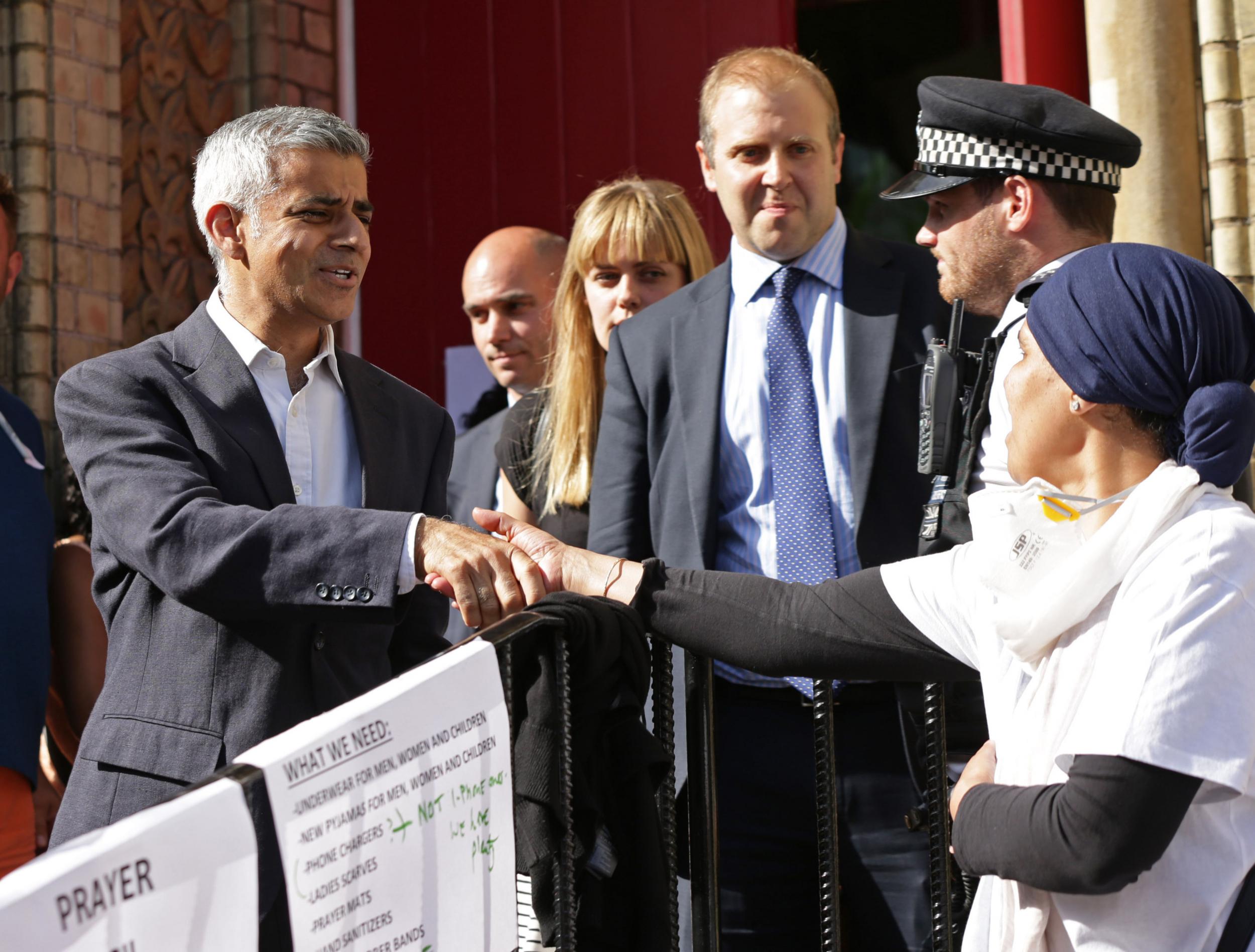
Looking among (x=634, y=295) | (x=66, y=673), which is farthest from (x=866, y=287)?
(x=66, y=673)

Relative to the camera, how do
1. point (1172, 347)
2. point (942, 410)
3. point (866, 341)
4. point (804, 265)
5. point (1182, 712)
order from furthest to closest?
point (804, 265) → point (866, 341) → point (942, 410) → point (1172, 347) → point (1182, 712)

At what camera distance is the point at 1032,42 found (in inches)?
185

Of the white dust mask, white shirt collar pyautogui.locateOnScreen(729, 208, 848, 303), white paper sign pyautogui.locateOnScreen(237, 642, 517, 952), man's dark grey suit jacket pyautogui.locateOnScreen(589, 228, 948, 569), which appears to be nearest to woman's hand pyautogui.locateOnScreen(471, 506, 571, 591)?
man's dark grey suit jacket pyautogui.locateOnScreen(589, 228, 948, 569)

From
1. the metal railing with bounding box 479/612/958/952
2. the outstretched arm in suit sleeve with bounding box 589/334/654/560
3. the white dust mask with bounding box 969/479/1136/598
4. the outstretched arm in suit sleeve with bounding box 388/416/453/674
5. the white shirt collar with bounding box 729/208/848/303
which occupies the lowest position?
the metal railing with bounding box 479/612/958/952

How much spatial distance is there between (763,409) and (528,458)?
0.92 m

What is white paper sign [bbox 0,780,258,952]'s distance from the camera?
1239 mm

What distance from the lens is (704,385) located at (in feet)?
10.3

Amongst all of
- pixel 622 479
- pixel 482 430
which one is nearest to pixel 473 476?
pixel 482 430

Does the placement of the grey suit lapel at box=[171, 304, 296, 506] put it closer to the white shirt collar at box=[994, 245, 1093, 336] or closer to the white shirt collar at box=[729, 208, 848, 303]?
the white shirt collar at box=[729, 208, 848, 303]

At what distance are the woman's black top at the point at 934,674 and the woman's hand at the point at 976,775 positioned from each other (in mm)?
55

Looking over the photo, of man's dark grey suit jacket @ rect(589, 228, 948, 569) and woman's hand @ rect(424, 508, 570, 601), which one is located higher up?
man's dark grey suit jacket @ rect(589, 228, 948, 569)

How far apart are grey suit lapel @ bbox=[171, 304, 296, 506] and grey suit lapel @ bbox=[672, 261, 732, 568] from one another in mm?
896

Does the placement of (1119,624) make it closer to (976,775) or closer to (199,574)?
(976,775)

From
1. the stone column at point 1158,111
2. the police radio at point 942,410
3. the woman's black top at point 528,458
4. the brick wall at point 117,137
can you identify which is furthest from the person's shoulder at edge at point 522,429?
the stone column at point 1158,111
